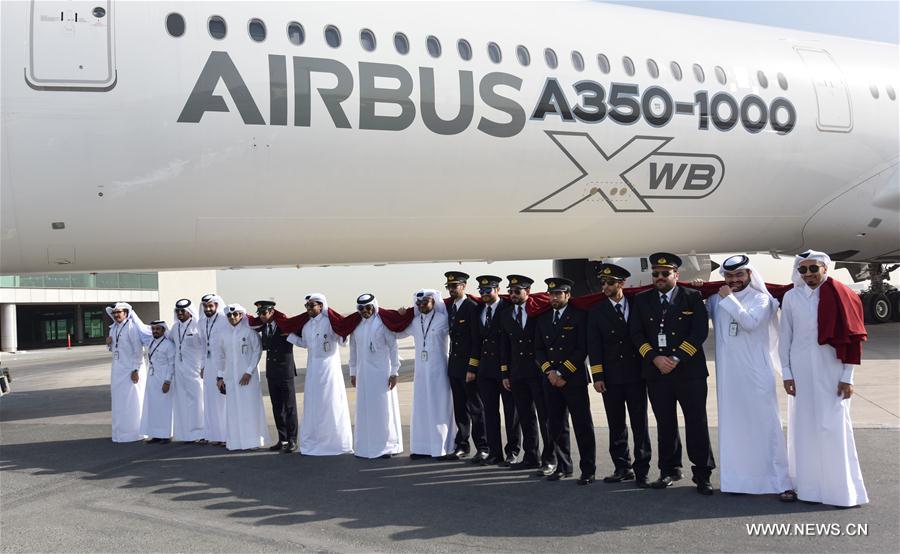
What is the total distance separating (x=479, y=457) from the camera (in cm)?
761


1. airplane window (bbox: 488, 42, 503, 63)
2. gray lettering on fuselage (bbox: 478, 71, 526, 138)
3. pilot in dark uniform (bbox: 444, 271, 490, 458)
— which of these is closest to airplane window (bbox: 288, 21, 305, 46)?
gray lettering on fuselage (bbox: 478, 71, 526, 138)

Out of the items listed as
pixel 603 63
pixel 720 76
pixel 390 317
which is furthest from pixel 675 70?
pixel 390 317

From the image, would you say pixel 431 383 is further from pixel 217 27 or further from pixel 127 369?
pixel 217 27

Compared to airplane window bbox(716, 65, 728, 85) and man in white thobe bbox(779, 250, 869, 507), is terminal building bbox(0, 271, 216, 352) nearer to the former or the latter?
airplane window bbox(716, 65, 728, 85)

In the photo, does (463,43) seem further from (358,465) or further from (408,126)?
(358,465)

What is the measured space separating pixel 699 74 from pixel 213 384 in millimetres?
7921

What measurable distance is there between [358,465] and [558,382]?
2342 millimetres

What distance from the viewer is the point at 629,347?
6629 mm

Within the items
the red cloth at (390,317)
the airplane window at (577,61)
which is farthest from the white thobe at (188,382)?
the airplane window at (577,61)

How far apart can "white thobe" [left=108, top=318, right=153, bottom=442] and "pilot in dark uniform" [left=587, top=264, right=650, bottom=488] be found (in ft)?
19.8

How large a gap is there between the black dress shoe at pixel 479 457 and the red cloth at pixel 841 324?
3.38 meters

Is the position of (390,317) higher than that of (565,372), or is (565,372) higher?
(390,317)

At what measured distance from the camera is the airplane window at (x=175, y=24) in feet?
26.2

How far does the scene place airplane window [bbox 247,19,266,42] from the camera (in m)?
8.28
